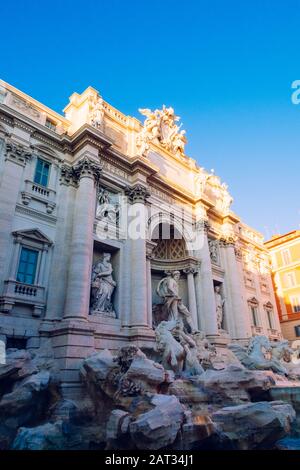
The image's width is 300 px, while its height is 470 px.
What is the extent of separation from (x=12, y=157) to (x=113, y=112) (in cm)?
708

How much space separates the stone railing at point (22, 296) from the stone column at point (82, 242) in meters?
0.98

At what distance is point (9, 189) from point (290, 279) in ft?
87.3

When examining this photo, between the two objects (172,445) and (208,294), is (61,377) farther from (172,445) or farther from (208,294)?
(208,294)

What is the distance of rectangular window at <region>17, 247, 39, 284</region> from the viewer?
37.5ft

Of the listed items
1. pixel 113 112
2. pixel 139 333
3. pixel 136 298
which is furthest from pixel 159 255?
pixel 113 112

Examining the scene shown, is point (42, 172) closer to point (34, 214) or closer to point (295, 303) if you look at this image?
point (34, 214)

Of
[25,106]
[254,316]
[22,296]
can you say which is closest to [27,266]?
[22,296]

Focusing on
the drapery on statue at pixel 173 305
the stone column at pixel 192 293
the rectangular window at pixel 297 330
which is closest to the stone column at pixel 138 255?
the drapery on statue at pixel 173 305

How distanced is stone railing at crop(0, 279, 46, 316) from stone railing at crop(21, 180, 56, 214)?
10.9 feet

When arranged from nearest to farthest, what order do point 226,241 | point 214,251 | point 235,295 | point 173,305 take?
point 173,305 → point 235,295 → point 214,251 → point 226,241

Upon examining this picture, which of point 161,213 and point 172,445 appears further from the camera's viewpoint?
point 161,213

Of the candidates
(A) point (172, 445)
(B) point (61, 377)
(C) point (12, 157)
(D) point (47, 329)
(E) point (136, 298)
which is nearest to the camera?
(A) point (172, 445)

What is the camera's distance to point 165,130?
21078 millimetres

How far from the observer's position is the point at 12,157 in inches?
488
